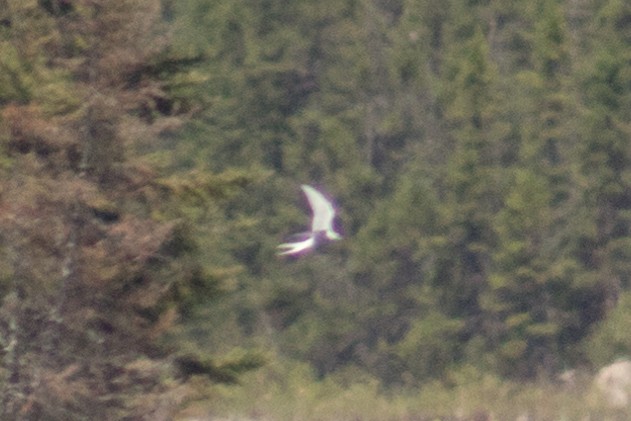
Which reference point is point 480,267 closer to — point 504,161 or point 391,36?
point 504,161

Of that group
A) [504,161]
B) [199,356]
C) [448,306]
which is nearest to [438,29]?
[504,161]

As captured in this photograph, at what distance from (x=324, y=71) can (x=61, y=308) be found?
79.3 feet

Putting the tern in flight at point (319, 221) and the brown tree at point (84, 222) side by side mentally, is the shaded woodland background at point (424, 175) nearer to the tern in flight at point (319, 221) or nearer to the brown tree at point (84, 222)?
the tern in flight at point (319, 221)

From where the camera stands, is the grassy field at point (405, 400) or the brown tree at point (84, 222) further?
the grassy field at point (405, 400)

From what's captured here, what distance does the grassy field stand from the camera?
23.7m

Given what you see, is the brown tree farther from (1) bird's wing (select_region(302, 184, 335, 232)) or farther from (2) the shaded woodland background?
(2) the shaded woodland background

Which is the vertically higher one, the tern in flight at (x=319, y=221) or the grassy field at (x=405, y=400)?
the tern in flight at (x=319, y=221)

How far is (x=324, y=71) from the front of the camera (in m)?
33.5

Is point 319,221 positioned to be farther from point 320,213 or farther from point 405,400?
point 405,400

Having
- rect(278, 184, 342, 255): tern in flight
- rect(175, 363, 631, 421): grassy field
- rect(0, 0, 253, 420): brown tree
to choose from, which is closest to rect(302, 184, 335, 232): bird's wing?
rect(278, 184, 342, 255): tern in flight

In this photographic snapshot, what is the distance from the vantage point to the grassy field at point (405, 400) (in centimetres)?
2373

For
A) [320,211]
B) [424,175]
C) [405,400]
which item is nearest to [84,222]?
[320,211]

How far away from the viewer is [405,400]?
89.1 feet

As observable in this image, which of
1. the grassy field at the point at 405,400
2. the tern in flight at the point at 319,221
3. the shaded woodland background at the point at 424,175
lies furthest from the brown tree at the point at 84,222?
the shaded woodland background at the point at 424,175
